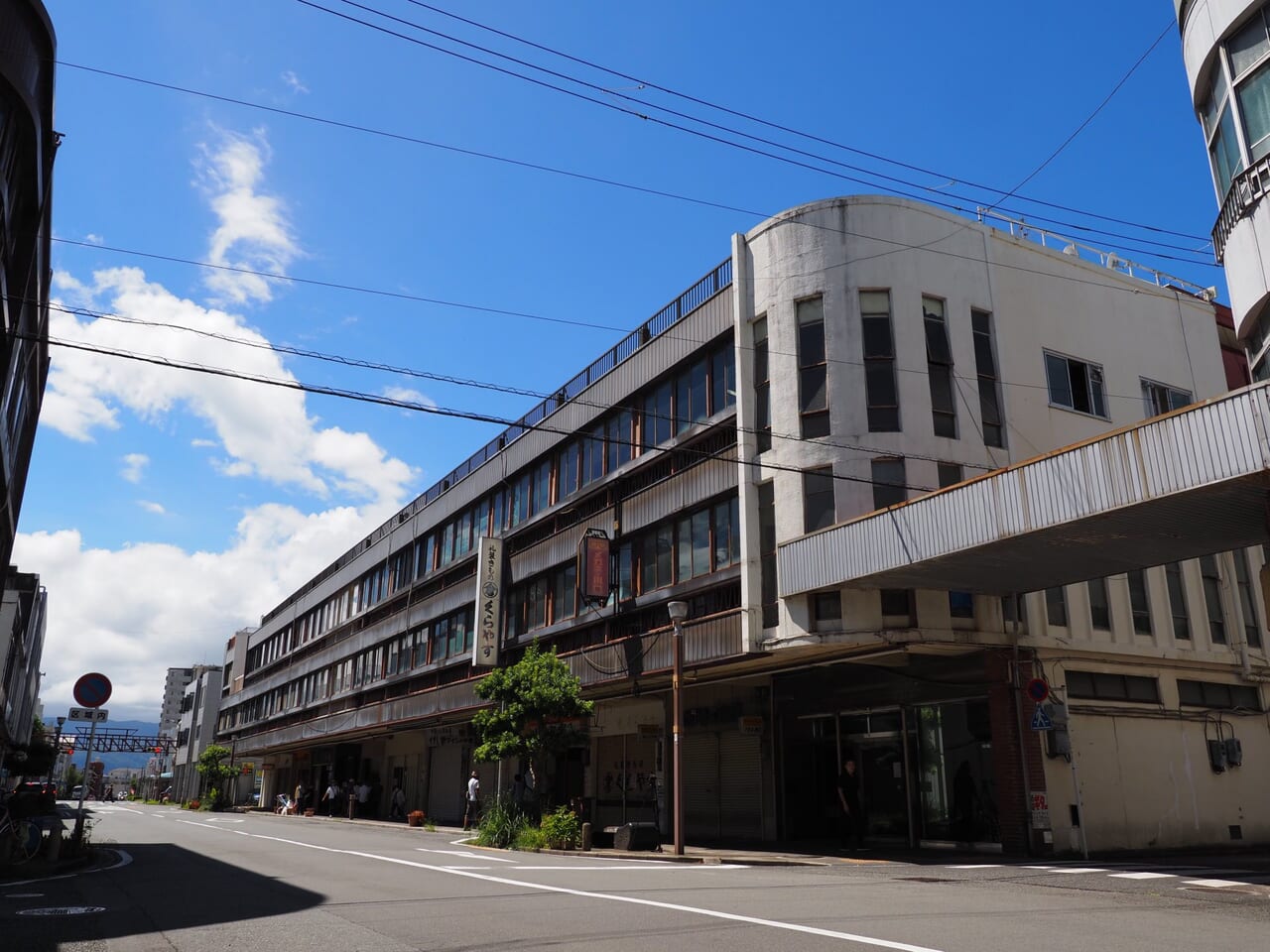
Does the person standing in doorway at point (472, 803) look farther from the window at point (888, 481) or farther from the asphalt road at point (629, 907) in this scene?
the window at point (888, 481)

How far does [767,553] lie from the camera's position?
2095 cm

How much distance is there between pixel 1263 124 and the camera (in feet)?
42.6

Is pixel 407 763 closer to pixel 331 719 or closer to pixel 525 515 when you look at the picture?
pixel 331 719

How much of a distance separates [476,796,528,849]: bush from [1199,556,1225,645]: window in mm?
16738

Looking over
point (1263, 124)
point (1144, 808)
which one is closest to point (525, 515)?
point (1144, 808)

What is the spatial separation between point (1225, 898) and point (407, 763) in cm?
3977

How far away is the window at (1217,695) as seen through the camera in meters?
22.2

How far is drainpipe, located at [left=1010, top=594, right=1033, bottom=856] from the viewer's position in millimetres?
18281

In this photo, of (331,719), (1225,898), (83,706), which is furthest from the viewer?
(331,719)

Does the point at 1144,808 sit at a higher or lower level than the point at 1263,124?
lower

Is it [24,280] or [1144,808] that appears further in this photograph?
[1144,808]

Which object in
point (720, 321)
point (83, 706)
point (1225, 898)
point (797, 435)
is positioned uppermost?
point (720, 321)

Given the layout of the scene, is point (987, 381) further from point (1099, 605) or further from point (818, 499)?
point (1099, 605)

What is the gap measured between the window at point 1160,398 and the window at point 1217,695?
6.72 meters
